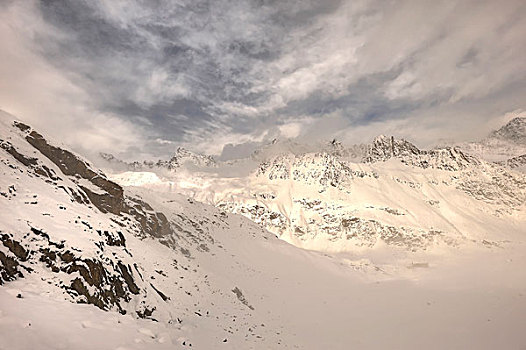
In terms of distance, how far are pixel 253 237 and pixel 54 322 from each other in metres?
64.6

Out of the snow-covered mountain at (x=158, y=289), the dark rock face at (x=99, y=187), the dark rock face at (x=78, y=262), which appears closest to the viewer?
the snow-covered mountain at (x=158, y=289)

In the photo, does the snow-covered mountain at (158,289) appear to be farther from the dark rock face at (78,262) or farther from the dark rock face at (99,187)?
the dark rock face at (99,187)

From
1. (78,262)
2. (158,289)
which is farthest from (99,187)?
(78,262)

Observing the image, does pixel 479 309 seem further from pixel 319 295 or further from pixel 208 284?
pixel 208 284

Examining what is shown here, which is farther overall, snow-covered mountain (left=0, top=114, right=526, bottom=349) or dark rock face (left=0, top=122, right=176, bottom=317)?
dark rock face (left=0, top=122, right=176, bottom=317)

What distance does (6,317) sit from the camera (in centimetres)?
861

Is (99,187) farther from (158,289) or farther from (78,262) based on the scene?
(78,262)

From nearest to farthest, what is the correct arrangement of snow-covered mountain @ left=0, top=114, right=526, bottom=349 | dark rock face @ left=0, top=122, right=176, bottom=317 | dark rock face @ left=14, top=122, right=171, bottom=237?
snow-covered mountain @ left=0, top=114, right=526, bottom=349, dark rock face @ left=0, top=122, right=176, bottom=317, dark rock face @ left=14, top=122, right=171, bottom=237

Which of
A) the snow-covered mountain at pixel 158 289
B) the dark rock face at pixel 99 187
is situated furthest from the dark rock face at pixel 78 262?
the dark rock face at pixel 99 187

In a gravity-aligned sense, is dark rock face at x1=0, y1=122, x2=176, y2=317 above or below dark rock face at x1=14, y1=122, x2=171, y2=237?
below

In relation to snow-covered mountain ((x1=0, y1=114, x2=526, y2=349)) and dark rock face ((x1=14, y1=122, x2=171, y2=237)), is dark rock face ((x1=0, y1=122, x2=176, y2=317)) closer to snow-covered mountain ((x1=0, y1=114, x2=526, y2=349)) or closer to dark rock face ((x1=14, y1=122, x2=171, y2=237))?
snow-covered mountain ((x1=0, y1=114, x2=526, y2=349))

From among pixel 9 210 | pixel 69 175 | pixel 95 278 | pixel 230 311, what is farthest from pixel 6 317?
pixel 69 175

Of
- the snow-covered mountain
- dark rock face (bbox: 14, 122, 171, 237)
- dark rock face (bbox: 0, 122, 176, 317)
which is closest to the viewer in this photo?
the snow-covered mountain

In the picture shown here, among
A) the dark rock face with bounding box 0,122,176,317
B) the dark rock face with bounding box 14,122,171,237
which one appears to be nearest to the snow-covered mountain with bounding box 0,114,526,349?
the dark rock face with bounding box 0,122,176,317
